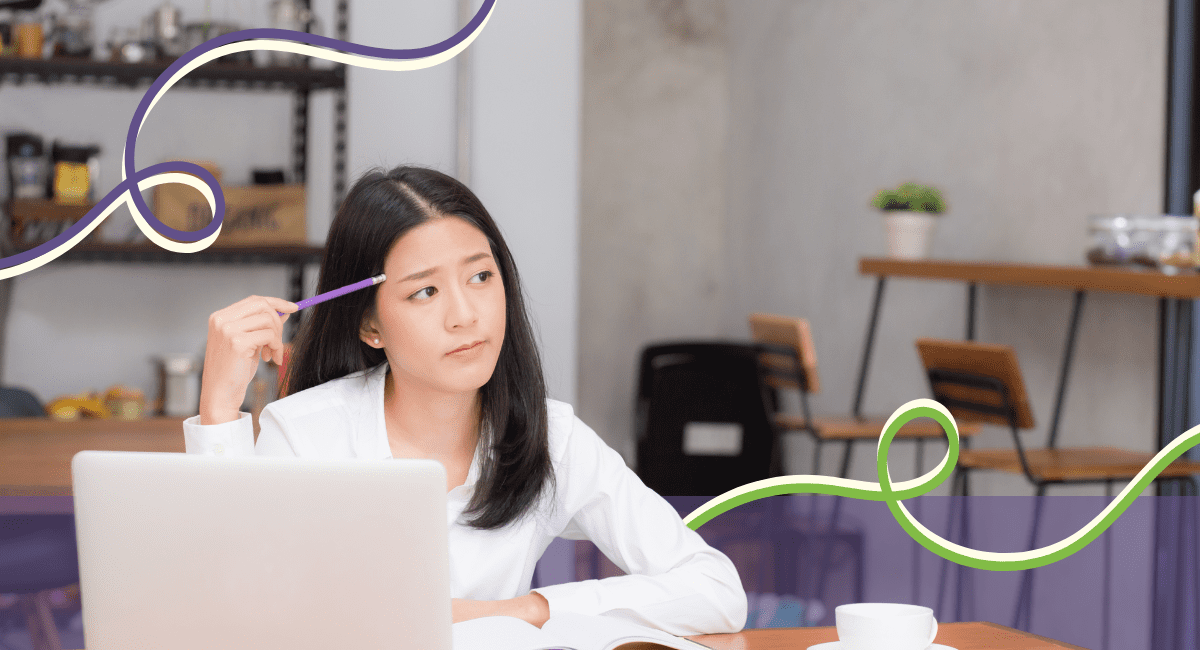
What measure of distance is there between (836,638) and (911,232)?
130 inches

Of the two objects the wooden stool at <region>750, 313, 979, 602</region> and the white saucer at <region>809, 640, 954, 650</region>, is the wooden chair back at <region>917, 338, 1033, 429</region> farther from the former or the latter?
the white saucer at <region>809, 640, 954, 650</region>

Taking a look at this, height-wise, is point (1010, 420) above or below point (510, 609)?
below

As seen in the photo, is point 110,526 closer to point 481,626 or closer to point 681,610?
point 481,626

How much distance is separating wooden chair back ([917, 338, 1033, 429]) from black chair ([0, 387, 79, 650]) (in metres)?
2.28

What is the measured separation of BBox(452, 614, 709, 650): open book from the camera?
37.4 inches

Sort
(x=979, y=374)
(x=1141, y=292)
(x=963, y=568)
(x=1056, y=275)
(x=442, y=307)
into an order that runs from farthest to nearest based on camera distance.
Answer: (x=963, y=568) < (x=1056, y=275) < (x=979, y=374) < (x=1141, y=292) < (x=442, y=307)

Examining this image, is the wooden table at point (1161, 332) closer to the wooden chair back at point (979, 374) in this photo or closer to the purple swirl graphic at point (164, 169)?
the wooden chair back at point (979, 374)

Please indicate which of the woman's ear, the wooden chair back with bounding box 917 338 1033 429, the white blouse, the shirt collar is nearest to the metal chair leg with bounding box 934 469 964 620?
the wooden chair back with bounding box 917 338 1033 429

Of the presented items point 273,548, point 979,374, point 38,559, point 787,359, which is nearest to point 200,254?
point 38,559

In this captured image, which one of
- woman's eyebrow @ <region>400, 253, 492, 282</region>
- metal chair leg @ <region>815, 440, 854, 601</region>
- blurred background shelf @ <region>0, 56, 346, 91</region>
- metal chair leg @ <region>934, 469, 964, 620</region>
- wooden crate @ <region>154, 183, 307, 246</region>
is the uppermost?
blurred background shelf @ <region>0, 56, 346, 91</region>

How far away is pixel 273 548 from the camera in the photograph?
2.64 ft

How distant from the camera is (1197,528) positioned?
11.6 feet

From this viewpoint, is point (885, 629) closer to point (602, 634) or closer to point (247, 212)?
point (602, 634)

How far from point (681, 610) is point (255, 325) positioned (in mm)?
528
